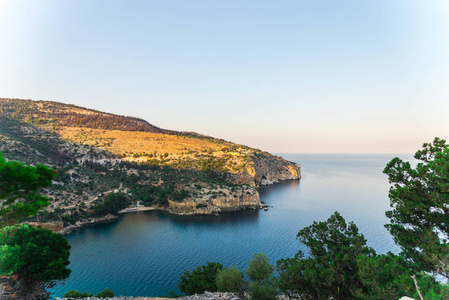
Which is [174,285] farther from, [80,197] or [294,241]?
[80,197]

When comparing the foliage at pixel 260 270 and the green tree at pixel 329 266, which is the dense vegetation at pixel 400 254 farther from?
the foliage at pixel 260 270

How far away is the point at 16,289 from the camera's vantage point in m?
13.0

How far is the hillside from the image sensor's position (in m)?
57.8

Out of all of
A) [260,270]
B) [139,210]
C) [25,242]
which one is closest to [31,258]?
[25,242]

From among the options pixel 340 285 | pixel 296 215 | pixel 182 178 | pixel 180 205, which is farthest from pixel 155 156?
pixel 340 285

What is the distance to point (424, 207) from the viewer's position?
10305 mm

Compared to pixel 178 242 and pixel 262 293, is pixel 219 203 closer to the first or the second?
pixel 178 242

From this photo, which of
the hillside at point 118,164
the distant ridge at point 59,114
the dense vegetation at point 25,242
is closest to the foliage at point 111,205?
the hillside at point 118,164

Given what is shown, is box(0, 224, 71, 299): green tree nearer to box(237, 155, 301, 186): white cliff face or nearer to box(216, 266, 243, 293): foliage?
box(216, 266, 243, 293): foliage

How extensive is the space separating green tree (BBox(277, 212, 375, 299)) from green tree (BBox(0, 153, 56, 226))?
15.1 metres

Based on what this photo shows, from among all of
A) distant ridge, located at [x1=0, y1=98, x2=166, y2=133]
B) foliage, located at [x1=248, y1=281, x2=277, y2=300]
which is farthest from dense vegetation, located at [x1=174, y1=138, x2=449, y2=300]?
distant ridge, located at [x1=0, y1=98, x2=166, y2=133]

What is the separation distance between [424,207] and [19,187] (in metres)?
21.1

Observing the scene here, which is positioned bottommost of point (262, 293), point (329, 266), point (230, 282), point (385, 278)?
point (230, 282)

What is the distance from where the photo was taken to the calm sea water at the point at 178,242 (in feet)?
95.8
